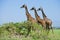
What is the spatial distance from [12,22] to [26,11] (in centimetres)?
83

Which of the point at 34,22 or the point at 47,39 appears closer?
the point at 47,39

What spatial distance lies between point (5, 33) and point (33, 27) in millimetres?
1130

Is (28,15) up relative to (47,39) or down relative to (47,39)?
up

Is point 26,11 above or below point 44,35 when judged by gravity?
above

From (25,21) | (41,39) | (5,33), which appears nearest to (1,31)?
(5,33)

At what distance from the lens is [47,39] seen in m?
11.0

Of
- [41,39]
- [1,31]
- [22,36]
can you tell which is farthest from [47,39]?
[1,31]

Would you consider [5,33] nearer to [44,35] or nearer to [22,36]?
[22,36]

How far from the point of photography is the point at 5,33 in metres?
11.9

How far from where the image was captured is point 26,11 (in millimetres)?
12742

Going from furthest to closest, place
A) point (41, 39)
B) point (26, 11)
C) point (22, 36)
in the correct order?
point (26, 11), point (22, 36), point (41, 39)

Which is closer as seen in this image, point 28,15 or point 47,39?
point 47,39

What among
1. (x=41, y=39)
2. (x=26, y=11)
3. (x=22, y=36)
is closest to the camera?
(x=41, y=39)

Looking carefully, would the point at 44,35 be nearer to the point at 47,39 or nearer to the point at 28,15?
the point at 47,39
